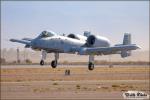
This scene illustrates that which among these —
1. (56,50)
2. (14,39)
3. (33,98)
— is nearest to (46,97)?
(33,98)

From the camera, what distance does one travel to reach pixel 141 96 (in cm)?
2467

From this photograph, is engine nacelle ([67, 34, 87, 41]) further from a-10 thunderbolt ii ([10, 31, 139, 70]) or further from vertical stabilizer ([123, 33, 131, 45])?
vertical stabilizer ([123, 33, 131, 45])

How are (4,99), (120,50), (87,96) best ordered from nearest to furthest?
(4,99) → (87,96) → (120,50)

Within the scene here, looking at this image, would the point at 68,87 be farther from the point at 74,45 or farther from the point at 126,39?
the point at 126,39

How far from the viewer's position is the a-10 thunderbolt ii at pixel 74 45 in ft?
200

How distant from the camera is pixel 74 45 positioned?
6347 cm

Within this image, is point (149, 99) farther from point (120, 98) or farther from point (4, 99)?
point (4, 99)

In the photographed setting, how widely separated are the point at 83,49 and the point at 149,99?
127 ft

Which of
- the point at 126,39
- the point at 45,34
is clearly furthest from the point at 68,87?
the point at 126,39

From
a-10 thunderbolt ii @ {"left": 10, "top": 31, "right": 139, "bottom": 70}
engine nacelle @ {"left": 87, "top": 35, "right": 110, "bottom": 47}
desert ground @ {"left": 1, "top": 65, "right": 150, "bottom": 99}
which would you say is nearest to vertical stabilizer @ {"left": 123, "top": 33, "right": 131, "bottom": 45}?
a-10 thunderbolt ii @ {"left": 10, "top": 31, "right": 139, "bottom": 70}

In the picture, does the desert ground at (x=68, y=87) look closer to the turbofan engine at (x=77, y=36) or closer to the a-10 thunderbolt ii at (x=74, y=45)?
the a-10 thunderbolt ii at (x=74, y=45)

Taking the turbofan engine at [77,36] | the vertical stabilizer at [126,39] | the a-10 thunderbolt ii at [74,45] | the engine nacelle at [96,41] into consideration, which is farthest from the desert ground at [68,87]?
the vertical stabilizer at [126,39]

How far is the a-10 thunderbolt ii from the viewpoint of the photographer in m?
60.9

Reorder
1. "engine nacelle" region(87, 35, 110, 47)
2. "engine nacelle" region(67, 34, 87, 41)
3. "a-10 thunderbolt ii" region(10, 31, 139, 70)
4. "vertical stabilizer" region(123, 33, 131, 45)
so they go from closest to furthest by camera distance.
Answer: "a-10 thunderbolt ii" region(10, 31, 139, 70) < "engine nacelle" region(87, 35, 110, 47) < "engine nacelle" region(67, 34, 87, 41) < "vertical stabilizer" region(123, 33, 131, 45)
